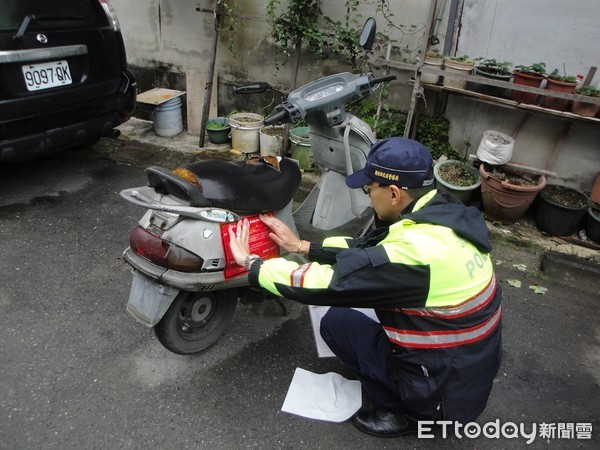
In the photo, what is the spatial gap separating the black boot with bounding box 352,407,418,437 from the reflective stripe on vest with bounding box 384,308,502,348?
1.70 ft

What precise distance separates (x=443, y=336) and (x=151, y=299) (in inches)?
53.7

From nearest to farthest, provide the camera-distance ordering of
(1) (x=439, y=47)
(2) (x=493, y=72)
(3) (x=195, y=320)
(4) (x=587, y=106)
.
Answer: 1. (3) (x=195, y=320)
2. (4) (x=587, y=106)
3. (2) (x=493, y=72)
4. (1) (x=439, y=47)

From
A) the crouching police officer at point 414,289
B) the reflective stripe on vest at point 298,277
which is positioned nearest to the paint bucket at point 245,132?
the crouching police officer at point 414,289

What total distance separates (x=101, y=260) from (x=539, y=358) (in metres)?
3.01

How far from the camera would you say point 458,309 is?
1822mm

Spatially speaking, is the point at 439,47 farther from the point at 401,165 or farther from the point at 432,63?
the point at 401,165

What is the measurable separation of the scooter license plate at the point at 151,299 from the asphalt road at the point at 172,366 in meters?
0.44

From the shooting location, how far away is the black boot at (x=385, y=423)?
2.24m

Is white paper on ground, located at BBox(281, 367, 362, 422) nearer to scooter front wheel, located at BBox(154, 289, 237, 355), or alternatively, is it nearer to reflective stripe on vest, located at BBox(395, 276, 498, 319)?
scooter front wheel, located at BBox(154, 289, 237, 355)

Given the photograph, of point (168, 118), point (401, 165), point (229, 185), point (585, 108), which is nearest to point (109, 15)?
point (168, 118)

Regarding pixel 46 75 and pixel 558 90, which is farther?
pixel 558 90

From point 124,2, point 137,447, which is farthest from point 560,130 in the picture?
point 124,2

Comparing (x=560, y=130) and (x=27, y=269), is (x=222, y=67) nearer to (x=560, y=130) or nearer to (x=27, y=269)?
(x=27, y=269)

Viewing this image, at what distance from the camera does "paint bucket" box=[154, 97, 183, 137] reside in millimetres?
5352
